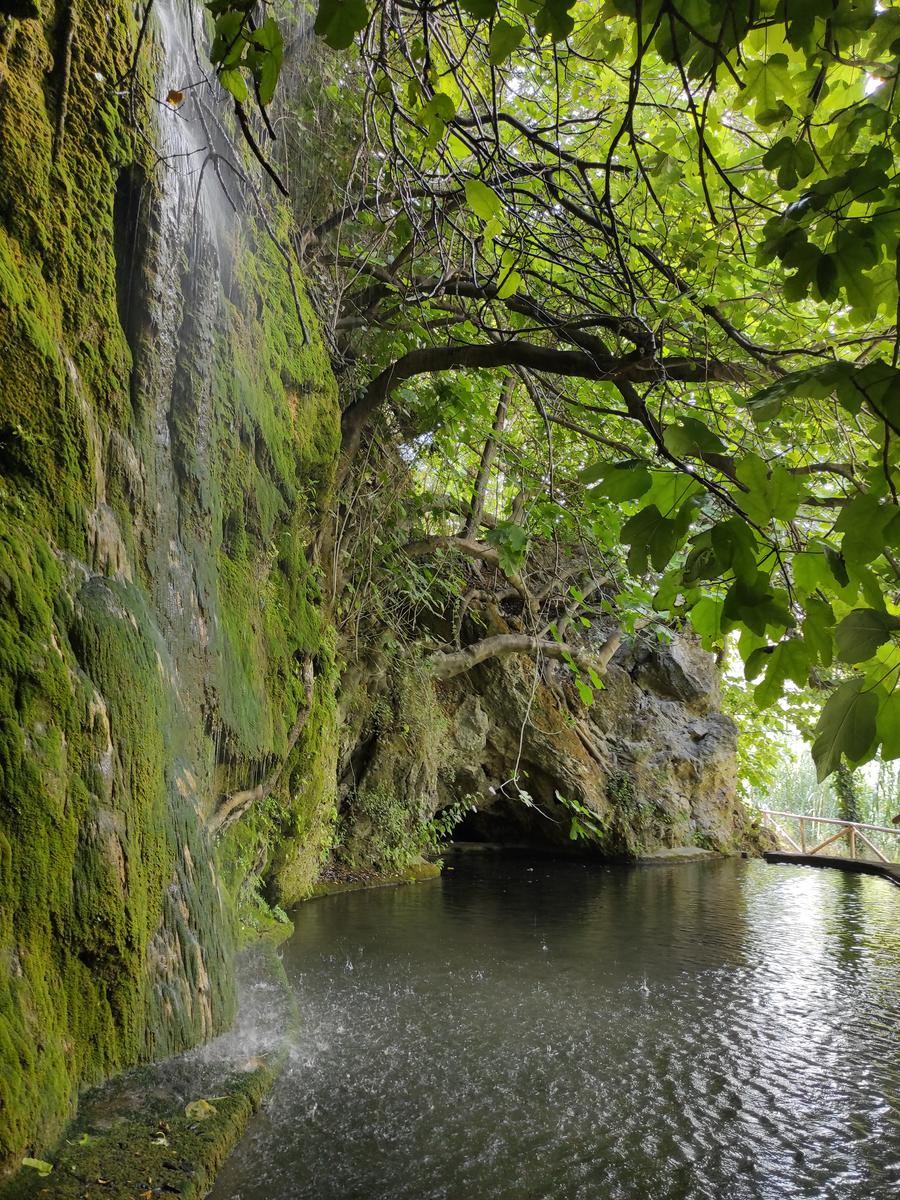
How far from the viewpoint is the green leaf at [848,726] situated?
0.86 metres

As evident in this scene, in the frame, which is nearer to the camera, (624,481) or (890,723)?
(890,723)

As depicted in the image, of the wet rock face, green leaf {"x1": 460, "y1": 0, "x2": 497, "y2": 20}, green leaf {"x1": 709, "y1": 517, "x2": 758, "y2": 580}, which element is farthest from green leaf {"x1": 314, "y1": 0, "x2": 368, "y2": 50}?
the wet rock face

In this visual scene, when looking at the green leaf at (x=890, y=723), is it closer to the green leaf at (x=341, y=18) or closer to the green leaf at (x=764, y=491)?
the green leaf at (x=764, y=491)

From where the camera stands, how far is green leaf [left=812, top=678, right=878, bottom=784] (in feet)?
2.83

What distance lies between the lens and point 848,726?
0.87m

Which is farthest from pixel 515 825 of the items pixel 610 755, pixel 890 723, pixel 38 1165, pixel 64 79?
pixel 890 723

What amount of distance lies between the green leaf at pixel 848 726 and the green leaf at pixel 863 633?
0.12ft

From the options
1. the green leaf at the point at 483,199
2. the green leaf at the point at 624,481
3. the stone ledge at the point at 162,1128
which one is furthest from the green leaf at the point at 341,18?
the stone ledge at the point at 162,1128

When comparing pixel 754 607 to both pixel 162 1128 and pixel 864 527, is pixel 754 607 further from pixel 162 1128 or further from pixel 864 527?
pixel 162 1128

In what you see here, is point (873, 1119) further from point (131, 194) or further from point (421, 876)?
point (421, 876)

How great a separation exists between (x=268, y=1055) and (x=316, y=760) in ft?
11.5

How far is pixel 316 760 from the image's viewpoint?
6766 mm

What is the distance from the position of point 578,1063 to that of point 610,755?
32.8 ft

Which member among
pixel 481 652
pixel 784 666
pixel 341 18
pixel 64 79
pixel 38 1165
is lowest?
pixel 38 1165
